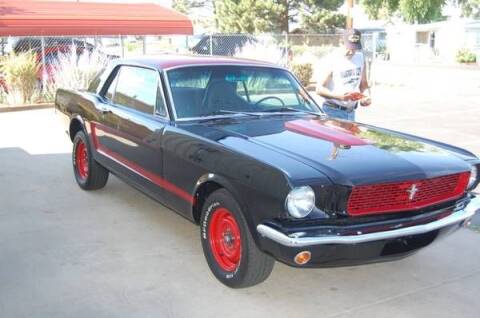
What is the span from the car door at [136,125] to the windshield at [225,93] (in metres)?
0.17

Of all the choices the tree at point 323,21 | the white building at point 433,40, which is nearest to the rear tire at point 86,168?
the tree at point 323,21

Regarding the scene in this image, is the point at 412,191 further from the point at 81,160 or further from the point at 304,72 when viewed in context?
the point at 304,72

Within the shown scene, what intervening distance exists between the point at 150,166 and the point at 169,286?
1151 mm

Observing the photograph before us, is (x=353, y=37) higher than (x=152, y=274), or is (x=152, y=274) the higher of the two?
(x=353, y=37)

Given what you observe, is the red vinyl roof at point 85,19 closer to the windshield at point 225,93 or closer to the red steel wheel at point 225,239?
the windshield at point 225,93

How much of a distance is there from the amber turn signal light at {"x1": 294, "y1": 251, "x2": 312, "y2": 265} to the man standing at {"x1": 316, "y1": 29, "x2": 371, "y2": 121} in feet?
9.38

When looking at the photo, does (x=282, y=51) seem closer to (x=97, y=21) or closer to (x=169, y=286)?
(x=97, y=21)

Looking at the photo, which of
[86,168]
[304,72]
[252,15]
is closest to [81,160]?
[86,168]

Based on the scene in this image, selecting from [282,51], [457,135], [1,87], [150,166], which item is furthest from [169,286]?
[282,51]

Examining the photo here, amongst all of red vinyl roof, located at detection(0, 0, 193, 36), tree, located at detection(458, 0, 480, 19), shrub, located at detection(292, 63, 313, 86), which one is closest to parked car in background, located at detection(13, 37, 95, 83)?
red vinyl roof, located at detection(0, 0, 193, 36)

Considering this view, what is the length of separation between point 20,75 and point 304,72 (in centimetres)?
864

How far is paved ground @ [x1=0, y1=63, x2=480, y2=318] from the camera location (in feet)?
11.2

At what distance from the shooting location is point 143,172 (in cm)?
465

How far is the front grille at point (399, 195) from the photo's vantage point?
3.20 metres
